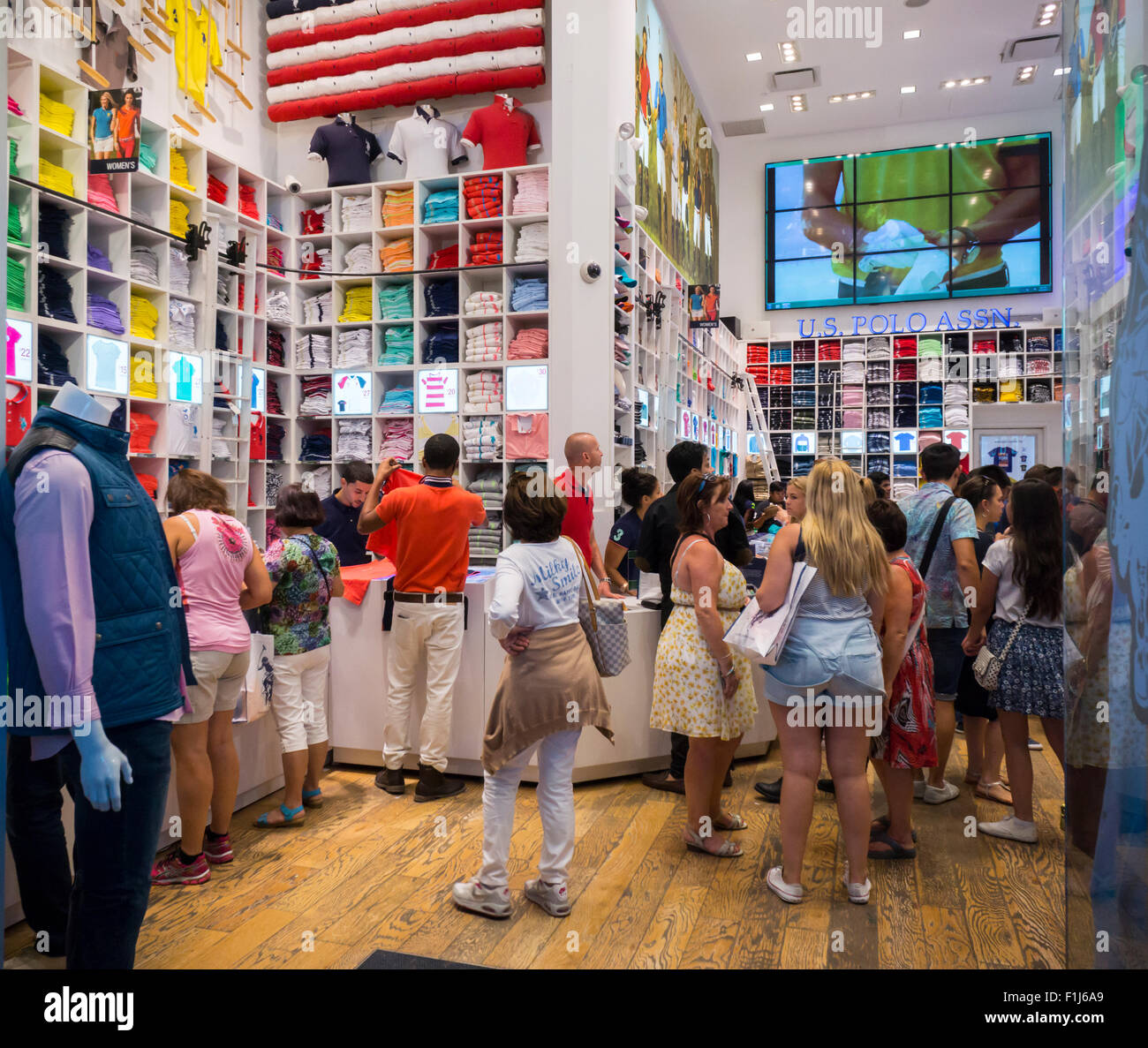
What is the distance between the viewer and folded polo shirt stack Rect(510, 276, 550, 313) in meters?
5.64

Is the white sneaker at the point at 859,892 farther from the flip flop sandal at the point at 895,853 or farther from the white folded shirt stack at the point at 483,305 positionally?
the white folded shirt stack at the point at 483,305

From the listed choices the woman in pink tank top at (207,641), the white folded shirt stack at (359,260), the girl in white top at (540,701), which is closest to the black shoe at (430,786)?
the woman in pink tank top at (207,641)

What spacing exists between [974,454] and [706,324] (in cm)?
475

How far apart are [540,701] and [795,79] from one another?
966 centimetres

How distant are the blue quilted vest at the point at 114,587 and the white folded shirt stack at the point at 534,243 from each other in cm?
428

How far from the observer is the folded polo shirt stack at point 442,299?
19.5ft

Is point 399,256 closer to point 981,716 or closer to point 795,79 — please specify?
point 981,716

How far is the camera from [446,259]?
6.00 metres

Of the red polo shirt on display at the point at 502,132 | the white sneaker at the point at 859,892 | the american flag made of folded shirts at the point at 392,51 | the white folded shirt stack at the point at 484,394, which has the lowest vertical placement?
the white sneaker at the point at 859,892

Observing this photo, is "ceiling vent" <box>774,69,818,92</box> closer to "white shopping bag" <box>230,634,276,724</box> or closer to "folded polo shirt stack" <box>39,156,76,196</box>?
"folded polo shirt stack" <box>39,156,76,196</box>

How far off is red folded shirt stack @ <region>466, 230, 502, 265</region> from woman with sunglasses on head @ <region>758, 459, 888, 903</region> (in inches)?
153

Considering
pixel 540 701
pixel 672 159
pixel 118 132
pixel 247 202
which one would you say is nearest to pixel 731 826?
pixel 540 701

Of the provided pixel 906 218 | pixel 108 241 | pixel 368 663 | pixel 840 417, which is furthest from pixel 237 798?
pixel 906 218

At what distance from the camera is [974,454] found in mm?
10602
